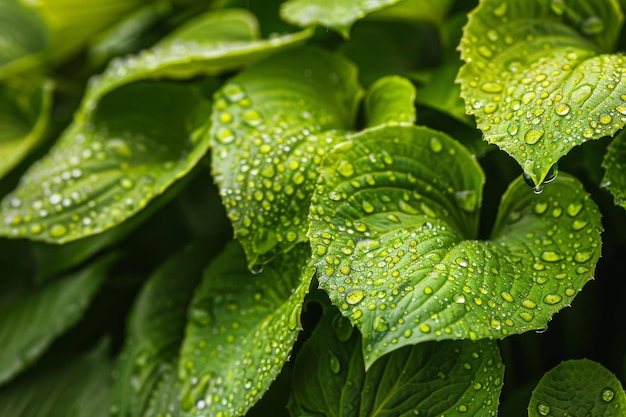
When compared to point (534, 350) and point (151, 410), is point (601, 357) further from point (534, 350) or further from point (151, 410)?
point (151, 410)

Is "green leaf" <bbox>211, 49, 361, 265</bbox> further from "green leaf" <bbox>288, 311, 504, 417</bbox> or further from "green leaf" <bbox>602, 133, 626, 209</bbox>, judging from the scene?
"green leaf" <bbox>602, 133, 626, 209</bbox>

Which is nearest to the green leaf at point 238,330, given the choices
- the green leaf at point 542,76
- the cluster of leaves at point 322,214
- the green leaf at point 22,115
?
the cluster of leaves at point 322,214

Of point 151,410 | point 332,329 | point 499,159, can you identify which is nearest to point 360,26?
point 499,159

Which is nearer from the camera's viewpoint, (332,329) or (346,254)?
(346,254)

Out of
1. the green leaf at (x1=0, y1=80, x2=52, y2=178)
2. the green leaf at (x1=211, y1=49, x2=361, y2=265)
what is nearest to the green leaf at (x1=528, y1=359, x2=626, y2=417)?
the green leaf at (x1=211, y1=49, x2=361, y2=265)

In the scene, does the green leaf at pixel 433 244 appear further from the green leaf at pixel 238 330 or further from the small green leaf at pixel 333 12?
the small green leaf at pixel 333 12
